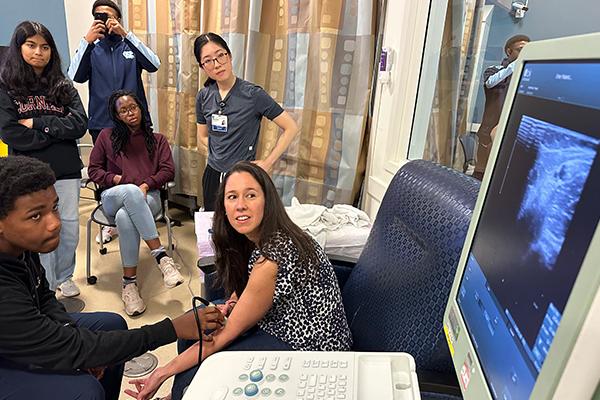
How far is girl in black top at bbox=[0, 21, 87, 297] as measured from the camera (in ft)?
6.15

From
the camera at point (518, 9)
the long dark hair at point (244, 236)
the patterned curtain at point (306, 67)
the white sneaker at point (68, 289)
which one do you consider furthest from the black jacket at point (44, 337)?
the camera at point (518, 9)

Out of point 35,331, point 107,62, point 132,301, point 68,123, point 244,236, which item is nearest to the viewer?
point 35,331

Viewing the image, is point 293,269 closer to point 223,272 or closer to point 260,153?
point 223,272

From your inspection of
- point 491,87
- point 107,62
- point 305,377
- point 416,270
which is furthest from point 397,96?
point 107,62

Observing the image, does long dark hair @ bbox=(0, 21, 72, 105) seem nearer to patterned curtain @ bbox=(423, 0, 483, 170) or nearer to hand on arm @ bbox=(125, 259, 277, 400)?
hand on arm @ bbox=(125, 259, 277, 400)

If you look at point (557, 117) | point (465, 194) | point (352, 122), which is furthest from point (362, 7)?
point (557, 117)

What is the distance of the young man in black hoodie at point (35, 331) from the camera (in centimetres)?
98

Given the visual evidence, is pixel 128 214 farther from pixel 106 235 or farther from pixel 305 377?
pixel 305 377

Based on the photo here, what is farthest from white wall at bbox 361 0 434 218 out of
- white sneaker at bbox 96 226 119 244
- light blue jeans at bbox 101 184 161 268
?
white sneaker at bbox 96 226 119 244

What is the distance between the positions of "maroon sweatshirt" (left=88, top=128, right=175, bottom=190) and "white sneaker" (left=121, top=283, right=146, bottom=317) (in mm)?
598

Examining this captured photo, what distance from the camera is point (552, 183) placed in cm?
42

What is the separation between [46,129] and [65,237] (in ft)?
1.83

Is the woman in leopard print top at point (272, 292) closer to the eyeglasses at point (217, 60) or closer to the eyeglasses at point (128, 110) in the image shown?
the eyeglasses at point (217, 60)

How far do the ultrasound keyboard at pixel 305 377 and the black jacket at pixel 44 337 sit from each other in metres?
0.46
